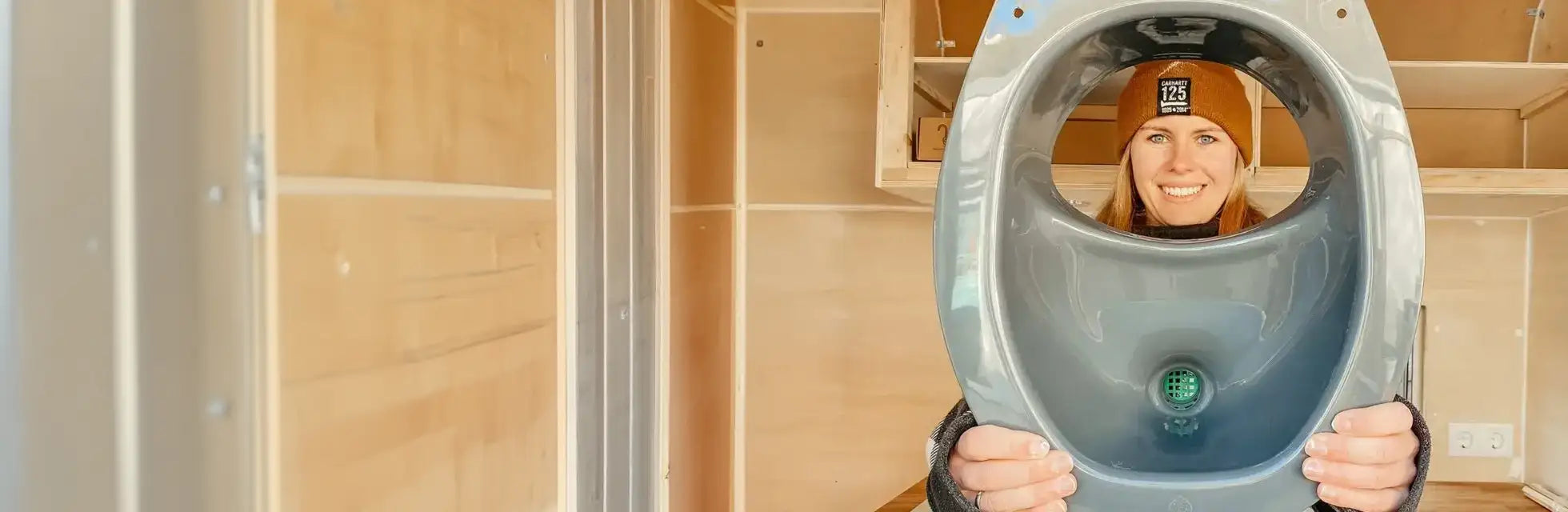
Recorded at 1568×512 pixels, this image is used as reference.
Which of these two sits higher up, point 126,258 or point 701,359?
point 126,258

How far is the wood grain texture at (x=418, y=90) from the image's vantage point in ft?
2.00

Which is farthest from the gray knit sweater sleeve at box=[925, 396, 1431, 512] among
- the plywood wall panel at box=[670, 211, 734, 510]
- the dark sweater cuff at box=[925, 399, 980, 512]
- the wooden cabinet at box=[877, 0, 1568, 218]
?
the plywood wall panel at box=[670, 211, 734, 510]

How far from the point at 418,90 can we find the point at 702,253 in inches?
38.5

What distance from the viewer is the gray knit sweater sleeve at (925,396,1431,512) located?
0.73 m

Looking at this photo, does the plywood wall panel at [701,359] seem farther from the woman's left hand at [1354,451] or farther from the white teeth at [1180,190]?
the woman's left hand at [1354,451]

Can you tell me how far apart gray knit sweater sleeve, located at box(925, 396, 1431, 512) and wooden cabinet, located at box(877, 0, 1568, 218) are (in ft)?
2.07

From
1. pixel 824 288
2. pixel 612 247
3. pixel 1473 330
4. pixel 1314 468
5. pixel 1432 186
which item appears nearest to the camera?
pixel 1314 468

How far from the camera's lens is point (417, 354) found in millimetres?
767

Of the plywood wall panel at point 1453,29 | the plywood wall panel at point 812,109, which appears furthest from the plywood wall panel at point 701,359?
the plywood wall panel at point 1453,29

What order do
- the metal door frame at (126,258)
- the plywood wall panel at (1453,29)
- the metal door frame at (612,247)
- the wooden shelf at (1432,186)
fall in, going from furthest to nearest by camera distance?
the plywood wall panel at (1453,29)
the wooden shelf at (1432,186)
the metal door frame at (612,247)
the metal door frame at (126,258)

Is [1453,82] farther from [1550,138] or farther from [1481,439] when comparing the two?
[1481,439]

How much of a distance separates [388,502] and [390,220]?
22cm

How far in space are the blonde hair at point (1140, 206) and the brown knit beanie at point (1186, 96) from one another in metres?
0.05

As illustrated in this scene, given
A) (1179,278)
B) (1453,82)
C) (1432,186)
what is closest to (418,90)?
(1179,278)
